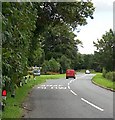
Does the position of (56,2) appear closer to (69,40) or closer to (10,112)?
(10,112)

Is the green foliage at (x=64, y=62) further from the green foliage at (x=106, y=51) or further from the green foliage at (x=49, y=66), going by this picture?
the green foliage at (x=106, y=51)

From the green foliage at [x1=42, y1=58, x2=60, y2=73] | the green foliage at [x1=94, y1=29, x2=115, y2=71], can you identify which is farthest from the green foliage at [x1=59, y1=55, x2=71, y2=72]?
the green foliage at [x1=94, y1=29, x2=115, y2=71]

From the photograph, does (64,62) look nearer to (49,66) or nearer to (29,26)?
(49,66)

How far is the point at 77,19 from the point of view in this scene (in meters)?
28.8

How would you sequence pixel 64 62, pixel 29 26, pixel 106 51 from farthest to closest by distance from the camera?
pixel 64 62 < pixel 106 51 < pixel 29 26

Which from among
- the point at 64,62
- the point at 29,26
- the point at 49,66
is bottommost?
the point at 49,66

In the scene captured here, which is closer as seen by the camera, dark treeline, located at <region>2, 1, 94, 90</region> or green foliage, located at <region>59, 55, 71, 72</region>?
dark treeline, located at <region>2, 1, 94, 90</region>

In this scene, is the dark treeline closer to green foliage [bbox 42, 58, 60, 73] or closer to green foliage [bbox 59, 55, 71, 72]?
green foliage [bbox 42, 58, 60, 73]

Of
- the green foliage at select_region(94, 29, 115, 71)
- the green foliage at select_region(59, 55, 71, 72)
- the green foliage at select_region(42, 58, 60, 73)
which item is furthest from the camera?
the green foliage at select_region(59, 55, 71, 72)

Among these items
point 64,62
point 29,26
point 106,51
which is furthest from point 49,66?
point 29,26

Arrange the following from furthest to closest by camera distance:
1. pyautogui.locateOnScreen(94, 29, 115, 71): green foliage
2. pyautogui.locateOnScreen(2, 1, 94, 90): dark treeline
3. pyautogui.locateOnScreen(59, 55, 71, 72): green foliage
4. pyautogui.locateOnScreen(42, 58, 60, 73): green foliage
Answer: pyautogui.locateOnScreen(59, 55, 71, 72): green foliage → pyautogui.locateOnScreen(42, 58, 60, 73): green foliage → pyautogui.locateOnScreen(94, 29, 115, 71): green foliage → pyautogui.locateOnScreen(2, 1, 94, 90): dark treeline

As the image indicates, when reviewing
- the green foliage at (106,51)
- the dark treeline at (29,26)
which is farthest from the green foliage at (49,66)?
the dark treeline at (29,26)

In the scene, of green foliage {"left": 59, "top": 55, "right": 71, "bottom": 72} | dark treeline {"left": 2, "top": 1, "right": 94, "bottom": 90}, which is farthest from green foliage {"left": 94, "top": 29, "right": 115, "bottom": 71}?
green foliage {"left": 59, "top": 55, "right": 71, "bottom": 72}

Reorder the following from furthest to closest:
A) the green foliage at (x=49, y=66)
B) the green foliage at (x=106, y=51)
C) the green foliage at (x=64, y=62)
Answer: the green foliage at (x=64, y=62) → the green foliage at (x=49, y=66) → the green foliage at (x=106, y=51)
